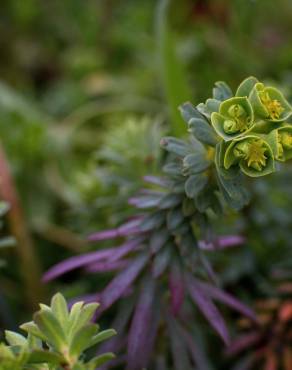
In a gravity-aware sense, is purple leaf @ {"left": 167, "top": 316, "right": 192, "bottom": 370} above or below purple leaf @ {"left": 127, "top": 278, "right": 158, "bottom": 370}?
below

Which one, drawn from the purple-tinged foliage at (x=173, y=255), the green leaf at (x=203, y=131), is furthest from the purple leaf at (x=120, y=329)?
the green leaf at (x=203, y=131)

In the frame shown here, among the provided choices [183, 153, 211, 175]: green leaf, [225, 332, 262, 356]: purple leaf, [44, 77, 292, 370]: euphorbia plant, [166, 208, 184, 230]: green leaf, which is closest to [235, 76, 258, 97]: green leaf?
[44, 77, 292, 370]: euphorbia plant

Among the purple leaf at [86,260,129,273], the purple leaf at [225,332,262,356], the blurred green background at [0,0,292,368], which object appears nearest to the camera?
the purple leaf at [86,260,129,273]

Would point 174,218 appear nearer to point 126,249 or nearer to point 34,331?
point 126,249

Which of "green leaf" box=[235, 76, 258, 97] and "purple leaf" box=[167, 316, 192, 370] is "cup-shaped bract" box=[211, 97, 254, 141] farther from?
"purple leaf" box=[167, 316, 192, 370]

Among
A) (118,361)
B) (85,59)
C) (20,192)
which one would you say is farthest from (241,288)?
(85,59)
